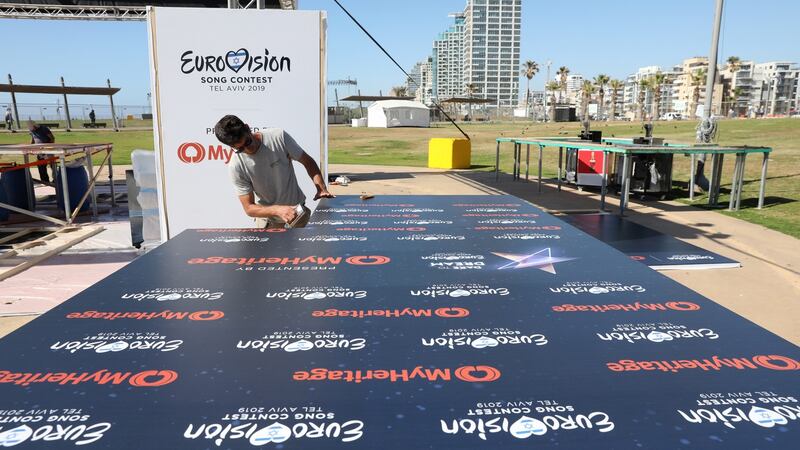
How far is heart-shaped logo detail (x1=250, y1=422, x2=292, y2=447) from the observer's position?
1279mm

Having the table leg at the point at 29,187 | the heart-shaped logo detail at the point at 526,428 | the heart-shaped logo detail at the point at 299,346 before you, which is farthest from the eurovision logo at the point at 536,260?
the table leg at the point at 29,187

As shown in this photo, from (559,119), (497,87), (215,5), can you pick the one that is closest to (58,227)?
(215,5)

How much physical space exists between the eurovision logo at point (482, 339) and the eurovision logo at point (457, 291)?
0.41m

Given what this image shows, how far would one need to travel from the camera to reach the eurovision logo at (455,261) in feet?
9.25

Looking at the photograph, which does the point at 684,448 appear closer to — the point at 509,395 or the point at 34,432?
the point at 509,395

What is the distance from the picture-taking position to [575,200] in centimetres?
1193

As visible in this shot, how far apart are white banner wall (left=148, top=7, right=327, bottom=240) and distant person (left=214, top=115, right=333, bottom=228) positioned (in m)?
1.98

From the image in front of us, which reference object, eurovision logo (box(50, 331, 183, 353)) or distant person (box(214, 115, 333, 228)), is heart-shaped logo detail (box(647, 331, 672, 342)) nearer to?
eurovision logo (box(50, 331, 183, 353))

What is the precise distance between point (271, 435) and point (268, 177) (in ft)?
12.4

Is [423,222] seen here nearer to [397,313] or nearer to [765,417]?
[397,313]

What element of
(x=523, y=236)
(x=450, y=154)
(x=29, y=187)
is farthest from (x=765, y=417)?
(x=450, y=154)

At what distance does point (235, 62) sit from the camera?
677 centimetres

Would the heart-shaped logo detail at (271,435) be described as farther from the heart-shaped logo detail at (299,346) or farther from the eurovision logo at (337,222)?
the eurovision logo at (337,222)

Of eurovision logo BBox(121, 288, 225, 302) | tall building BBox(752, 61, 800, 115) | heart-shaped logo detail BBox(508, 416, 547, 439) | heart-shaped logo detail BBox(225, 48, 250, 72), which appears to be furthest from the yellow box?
tall building BBox(752, 61, 800, 115)
